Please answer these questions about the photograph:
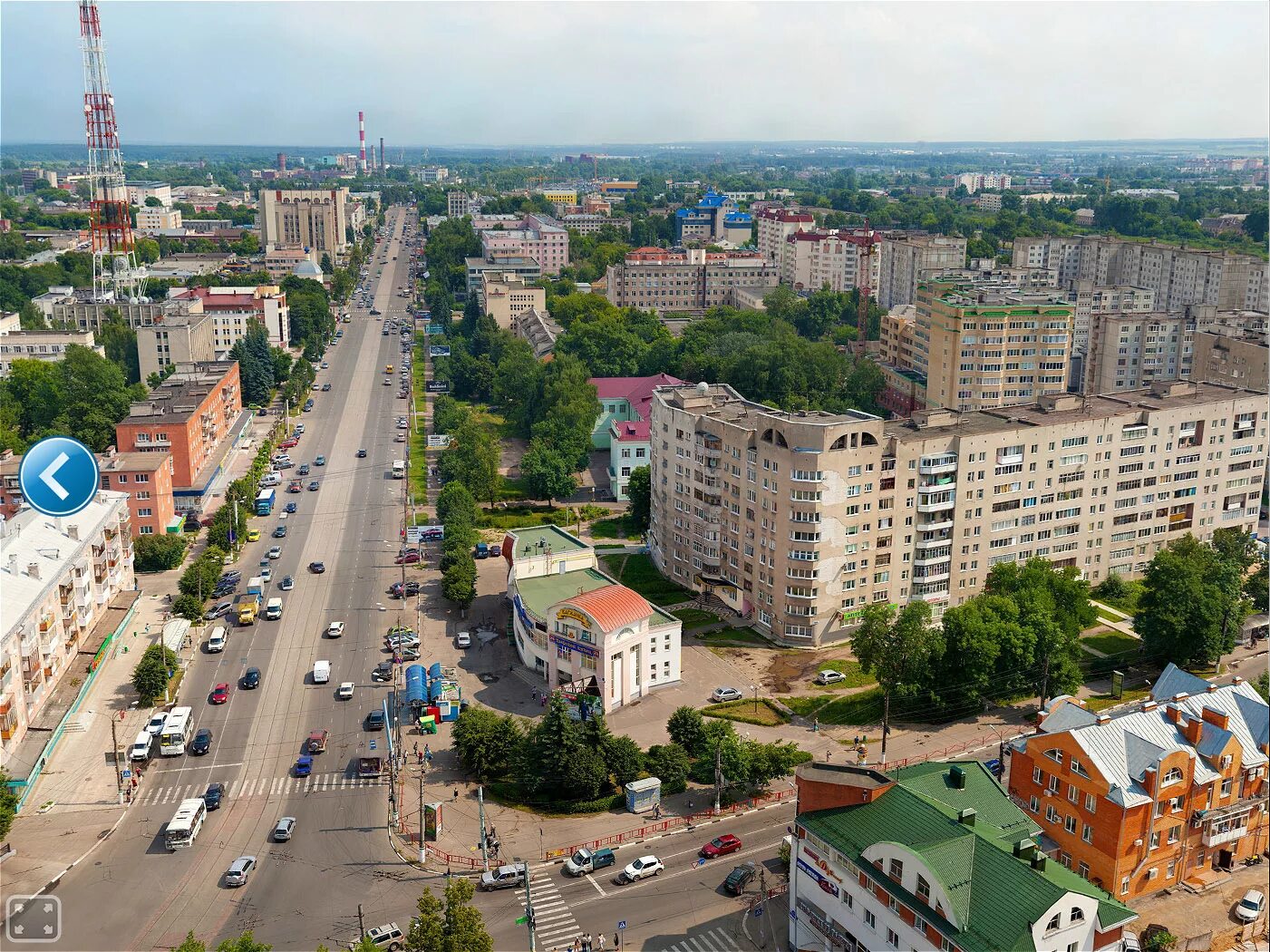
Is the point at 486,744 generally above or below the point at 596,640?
below

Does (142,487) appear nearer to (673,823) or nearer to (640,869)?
(673,823)

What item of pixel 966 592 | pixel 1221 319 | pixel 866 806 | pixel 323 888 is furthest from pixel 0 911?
pixel 1221 319

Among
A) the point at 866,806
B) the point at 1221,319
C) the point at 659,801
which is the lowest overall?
the point at 659,801

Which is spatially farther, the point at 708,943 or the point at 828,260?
the point at 828,260

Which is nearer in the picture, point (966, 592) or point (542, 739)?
point (542, 739)

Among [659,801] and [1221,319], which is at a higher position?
[1221,319]

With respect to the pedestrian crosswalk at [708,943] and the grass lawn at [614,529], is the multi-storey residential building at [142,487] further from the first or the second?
the pedestrian crosswalk at [708,943]

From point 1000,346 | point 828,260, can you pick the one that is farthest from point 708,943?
point 828,260

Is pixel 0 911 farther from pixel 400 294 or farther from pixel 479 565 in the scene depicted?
pixel 400 294
